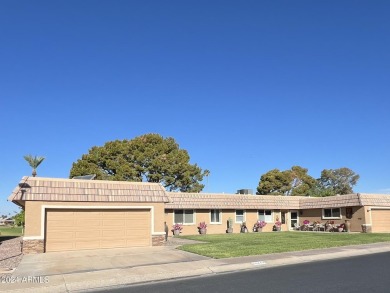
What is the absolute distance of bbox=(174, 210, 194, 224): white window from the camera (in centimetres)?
3253

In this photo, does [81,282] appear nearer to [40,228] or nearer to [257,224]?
[40,228]

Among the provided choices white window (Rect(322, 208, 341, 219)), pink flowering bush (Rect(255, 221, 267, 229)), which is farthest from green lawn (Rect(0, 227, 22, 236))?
white window (Rect(322, 208, 341, 219))

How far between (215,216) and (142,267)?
2055cm

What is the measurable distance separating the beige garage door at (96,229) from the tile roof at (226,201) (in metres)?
9.11

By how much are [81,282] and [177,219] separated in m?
21.1

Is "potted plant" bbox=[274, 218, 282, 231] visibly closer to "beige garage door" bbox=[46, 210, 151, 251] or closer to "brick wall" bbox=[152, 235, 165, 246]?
"brick wall" bbox=[152, 235, 165, 246]

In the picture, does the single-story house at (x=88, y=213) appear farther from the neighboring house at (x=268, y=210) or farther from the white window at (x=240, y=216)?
the white window at (x=240, y=216)

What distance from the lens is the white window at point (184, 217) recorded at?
32.5 meters

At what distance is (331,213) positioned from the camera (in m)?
35.9

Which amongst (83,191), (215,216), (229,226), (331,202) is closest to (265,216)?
(229,226)

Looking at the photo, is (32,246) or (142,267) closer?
(142,267)

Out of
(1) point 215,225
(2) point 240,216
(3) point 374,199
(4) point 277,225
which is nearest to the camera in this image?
(3) point 374,199

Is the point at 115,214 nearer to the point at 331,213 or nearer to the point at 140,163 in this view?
the point at 331,213

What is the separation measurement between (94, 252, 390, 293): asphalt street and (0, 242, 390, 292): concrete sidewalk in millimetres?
766
